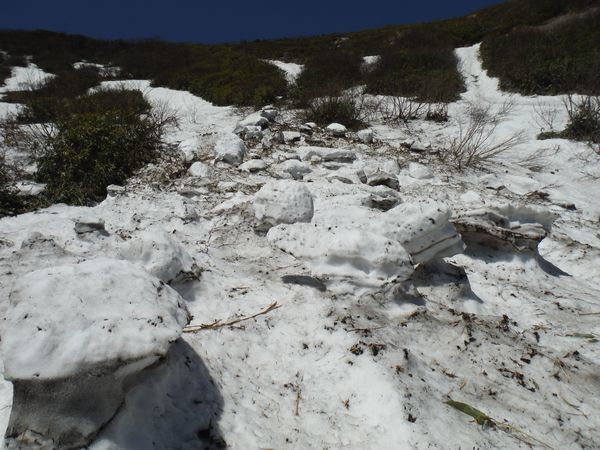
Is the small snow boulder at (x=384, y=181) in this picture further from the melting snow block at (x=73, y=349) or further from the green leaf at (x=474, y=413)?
the melting snow block at (x=73, y=349)

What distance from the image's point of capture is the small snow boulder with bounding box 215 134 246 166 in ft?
15.3

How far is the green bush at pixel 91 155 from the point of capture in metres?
3.81

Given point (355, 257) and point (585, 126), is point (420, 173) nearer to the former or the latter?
point (355, 257)

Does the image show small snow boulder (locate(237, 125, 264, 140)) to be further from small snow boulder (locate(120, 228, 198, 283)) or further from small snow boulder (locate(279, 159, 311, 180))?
small snow boulder (locate(120, 228, 198, 283))

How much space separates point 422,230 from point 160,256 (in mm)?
1505

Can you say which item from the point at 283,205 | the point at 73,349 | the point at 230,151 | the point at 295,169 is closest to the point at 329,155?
the point at 295,169

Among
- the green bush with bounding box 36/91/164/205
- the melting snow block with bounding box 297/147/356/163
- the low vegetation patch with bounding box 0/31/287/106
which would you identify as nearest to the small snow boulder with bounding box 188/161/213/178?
the green bush with bounding box 36/91/164/205

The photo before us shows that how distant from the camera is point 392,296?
6.28ft

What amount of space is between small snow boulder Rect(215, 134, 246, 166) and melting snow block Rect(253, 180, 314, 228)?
78.9 inches

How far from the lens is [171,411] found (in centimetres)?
122

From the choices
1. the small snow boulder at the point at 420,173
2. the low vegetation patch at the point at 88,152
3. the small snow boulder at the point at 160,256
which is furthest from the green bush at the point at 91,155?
the small snow boulder at the point at 420,173

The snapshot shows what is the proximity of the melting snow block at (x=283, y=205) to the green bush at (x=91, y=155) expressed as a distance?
6.81ft

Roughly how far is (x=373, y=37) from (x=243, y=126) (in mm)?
15551

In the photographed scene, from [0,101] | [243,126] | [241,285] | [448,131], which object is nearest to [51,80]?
[0,101]
